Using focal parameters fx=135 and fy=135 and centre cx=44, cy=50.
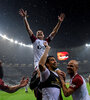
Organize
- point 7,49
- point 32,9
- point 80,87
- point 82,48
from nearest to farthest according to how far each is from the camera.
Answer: point 80,87, point 32,9, point 7,49, point 82,48

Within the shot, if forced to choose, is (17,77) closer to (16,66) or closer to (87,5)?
(16,66)

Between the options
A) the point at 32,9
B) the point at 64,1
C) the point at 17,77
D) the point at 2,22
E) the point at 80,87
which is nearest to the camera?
the point at 80,87

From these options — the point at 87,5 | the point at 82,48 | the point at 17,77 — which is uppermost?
the point at 87,5

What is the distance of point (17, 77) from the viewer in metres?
35.7

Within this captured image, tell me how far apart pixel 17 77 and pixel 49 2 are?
68.6ft

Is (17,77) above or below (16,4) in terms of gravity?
below

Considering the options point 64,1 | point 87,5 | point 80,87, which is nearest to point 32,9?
point 64,1

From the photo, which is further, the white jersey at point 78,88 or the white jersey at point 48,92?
the white jersey at point 78,88

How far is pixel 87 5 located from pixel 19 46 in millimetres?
25321

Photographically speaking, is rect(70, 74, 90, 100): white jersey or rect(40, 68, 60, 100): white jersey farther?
rect(70, 74, 90, 100): white jersey

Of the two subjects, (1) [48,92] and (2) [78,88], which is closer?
(1) [48,92]

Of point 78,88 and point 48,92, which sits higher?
point 48,92

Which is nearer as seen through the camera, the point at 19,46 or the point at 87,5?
the point at 87,5

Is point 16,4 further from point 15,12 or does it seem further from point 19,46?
point 19,46
